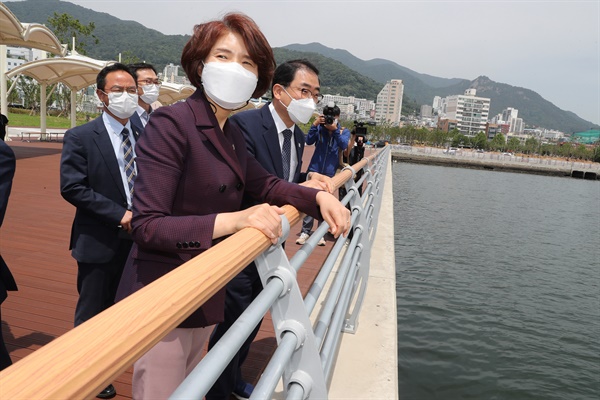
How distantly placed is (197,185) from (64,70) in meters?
18.2

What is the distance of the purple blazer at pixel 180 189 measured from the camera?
1.24 m

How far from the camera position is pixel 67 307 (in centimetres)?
345

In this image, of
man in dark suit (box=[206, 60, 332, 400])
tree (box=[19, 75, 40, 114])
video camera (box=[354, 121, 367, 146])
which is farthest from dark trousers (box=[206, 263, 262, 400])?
tree (box=[19, 75, 40, 114])

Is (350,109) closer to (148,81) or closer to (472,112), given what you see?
(472,112)

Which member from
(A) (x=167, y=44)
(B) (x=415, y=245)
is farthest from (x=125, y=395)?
(A) (x=167, y=44)

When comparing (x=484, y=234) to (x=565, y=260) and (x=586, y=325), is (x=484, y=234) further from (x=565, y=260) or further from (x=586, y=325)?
(x=586, y=325)

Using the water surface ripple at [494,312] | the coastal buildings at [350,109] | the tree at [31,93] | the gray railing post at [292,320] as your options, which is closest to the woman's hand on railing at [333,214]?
the gray railing post at [292,320]

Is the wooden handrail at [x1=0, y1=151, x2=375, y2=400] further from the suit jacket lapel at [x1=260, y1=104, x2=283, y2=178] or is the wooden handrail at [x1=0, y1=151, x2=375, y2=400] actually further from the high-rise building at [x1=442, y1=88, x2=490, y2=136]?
the high-rise building at [x1=442, y1=88, x2=490, y2=136]

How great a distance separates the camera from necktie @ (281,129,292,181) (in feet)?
8.13

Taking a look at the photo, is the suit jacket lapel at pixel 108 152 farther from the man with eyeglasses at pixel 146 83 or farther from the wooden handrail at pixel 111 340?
the wooden handrail at pixel 111 340

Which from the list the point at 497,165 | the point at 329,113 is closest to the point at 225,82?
the point at 329,113

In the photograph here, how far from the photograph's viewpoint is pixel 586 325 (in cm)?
828

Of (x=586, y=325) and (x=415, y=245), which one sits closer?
(x=586, y=325)

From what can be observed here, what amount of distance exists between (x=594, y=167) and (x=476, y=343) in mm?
62055
